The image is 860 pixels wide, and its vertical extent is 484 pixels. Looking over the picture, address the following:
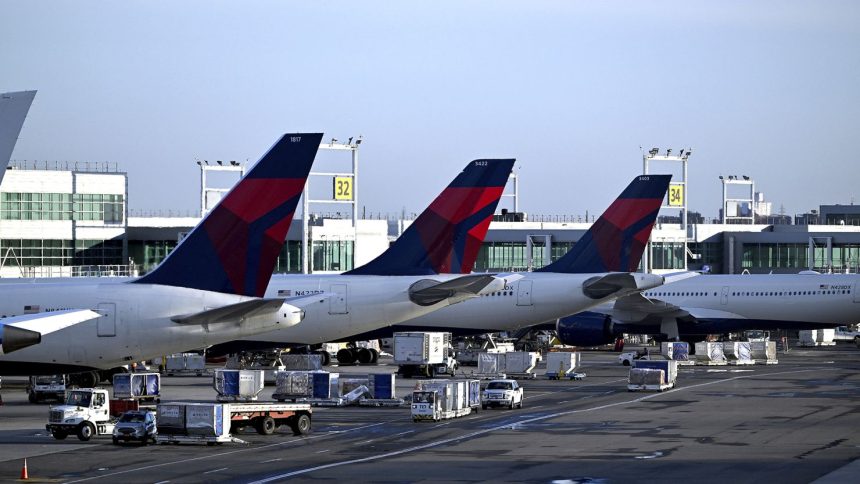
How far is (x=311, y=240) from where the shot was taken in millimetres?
101125

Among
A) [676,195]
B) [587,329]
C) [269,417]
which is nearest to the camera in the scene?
[269,417]

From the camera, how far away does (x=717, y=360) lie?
7625 cm

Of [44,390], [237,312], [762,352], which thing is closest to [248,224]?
[237,312]

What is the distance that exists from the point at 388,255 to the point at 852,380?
2454 cm

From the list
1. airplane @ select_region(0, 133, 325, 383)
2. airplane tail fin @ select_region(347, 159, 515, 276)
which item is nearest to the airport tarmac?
airplane @ select_region(0, 133, 325, 383)

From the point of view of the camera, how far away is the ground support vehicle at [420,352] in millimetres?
60844

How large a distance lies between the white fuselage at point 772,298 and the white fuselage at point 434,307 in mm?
19966

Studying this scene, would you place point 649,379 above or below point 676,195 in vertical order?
below

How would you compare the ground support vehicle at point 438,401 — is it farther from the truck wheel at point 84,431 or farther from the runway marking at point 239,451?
the truck wheel at point 84,431

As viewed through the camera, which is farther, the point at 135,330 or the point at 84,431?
the point at 84,431

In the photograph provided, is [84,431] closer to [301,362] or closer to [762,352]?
[301,362]

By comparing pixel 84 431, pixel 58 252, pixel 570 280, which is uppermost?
pixel 58 252

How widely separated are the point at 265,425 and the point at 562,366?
Result: 28.4 meters

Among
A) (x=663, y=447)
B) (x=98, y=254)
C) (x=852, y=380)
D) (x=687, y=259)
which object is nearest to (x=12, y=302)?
(x=663, y=447)
